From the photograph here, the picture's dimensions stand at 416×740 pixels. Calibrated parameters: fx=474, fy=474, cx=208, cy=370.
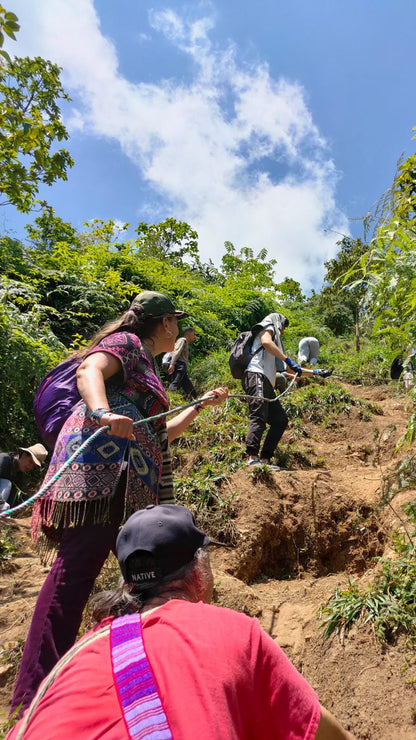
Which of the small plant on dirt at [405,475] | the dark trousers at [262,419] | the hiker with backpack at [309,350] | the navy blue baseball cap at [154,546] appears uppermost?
the hiker with backpack at [309,350]

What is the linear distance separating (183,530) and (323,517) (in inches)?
135

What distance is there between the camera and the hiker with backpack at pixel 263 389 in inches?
200

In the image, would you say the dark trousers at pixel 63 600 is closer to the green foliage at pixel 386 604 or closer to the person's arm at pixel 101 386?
the person's arm at pixel 101 386

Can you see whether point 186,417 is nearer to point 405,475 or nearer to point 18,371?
point 405,475

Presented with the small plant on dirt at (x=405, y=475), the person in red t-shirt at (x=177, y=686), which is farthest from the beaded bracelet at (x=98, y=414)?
the small plant on dirt at (x=405, y=475)

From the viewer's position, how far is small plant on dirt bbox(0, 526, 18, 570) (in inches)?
143

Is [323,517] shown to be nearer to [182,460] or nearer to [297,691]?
[182,460]

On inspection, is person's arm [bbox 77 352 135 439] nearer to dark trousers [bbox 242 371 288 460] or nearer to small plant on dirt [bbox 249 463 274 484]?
small plant on dirt [bbox 249 463 274 484]

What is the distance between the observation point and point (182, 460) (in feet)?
18.3

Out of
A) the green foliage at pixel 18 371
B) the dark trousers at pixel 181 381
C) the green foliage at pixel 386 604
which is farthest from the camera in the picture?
the dark trousers at pixel 181 381

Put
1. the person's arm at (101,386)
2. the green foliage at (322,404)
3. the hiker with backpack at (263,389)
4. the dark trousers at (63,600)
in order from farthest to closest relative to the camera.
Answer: the green foliage at (322,404), the hiker with backpack at (263,389), the person's arm at (101,386), the dark trousers at (63,600)

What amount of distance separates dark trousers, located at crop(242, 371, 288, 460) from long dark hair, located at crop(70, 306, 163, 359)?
2619mm

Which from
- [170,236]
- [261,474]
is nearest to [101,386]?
[261,474]

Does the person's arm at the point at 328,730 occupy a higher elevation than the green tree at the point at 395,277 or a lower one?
lower
